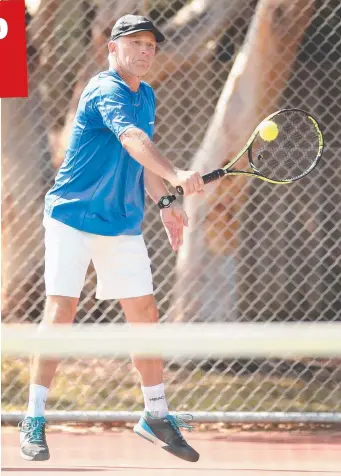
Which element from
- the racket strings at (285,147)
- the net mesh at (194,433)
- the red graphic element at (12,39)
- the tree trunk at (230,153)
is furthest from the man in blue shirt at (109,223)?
the tree trunk at (230,153)

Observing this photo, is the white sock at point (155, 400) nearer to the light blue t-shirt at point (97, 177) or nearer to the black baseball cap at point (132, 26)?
the light blue t-shirt at point (97, 177)

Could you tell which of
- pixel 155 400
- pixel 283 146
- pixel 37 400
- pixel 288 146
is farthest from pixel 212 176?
pixel 288 146

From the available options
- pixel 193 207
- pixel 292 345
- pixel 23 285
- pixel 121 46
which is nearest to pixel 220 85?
pixel 193 207

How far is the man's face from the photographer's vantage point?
4664mm

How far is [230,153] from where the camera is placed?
7.21 metres

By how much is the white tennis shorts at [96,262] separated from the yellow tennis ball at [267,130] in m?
0.73

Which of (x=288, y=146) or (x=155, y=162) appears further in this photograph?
(x=288, y=146)

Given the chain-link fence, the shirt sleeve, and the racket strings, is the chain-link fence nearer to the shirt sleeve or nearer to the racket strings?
the racket strings

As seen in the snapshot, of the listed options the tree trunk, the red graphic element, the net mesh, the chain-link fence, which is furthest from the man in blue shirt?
the tree trunk

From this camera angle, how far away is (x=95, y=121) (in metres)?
4.66

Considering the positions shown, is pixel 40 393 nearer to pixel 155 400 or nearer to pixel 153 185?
pixel 155 400

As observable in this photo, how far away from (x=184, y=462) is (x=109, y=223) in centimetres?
130

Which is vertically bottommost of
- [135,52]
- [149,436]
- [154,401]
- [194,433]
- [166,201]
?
[194,433]

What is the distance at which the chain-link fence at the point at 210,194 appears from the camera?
22.8ft
